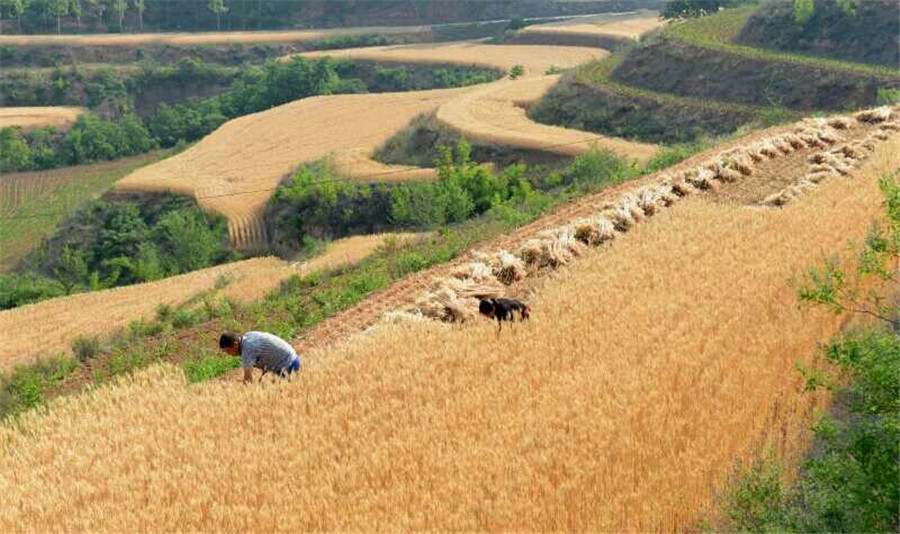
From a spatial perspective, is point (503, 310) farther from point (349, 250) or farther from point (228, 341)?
point (349, 250)

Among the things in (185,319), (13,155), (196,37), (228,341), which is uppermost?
(228,341)

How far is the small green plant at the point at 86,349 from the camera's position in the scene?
19180 millimetres

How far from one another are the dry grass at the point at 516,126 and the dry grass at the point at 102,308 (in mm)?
15339

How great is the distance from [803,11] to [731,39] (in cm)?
449

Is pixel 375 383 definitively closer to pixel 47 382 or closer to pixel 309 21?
pixel 47 382

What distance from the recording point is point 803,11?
55719 millimetres

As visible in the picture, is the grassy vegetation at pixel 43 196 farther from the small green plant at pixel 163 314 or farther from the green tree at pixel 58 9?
the green tree at pixel 58 9

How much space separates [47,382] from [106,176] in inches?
2084

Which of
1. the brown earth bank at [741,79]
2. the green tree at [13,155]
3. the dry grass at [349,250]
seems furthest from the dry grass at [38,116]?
the dry grass at [349,250]

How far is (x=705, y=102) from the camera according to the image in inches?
1999

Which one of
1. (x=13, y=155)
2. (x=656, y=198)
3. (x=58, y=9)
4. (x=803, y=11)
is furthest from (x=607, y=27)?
(x=656, y=198)

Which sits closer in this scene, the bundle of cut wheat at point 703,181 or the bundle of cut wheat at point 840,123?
the bundle of cut wheat at point 703,181

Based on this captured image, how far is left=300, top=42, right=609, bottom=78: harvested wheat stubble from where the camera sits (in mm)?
82062

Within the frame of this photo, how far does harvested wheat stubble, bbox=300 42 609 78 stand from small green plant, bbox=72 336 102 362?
6100cm
